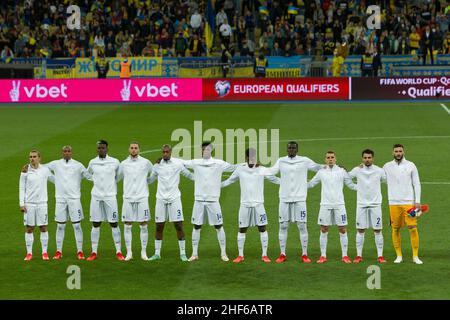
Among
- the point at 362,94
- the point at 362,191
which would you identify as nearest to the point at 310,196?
the point at 362,191

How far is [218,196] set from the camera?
17.0 meters

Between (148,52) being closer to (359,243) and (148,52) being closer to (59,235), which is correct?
(59,235)

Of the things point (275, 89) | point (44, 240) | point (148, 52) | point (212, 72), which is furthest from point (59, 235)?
point (148, 52)

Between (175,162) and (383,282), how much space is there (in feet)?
14.9

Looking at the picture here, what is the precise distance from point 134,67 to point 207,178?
32.0 meters

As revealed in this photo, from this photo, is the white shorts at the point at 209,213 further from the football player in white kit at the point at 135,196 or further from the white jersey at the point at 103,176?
the white jersey at the point at 103,176

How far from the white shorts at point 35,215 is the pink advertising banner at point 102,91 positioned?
29445mm

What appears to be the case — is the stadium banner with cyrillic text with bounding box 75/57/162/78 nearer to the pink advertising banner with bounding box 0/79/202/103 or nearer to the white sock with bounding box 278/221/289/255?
the pink advertising banner with bounding box 0/79/202/103

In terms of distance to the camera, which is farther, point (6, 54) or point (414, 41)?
point (6, 54)

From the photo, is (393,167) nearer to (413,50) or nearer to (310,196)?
(310,196)

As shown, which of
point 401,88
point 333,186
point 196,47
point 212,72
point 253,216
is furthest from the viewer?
→ point 196,47

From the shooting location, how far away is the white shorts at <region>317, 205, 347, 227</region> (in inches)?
655

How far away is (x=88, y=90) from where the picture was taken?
46.3 m

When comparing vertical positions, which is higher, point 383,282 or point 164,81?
point 164,81
